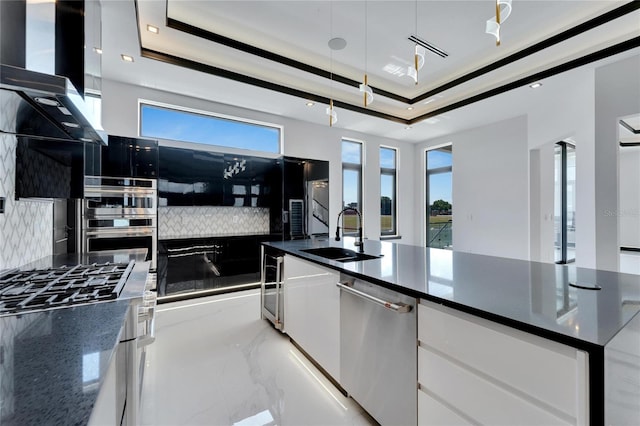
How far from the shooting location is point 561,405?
0.86m

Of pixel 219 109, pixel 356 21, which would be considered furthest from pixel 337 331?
pixel 219 109

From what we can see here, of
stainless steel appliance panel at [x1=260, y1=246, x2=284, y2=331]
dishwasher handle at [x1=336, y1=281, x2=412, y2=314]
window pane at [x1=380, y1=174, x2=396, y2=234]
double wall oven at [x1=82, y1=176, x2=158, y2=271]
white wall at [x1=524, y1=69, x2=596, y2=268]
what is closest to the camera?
dishwasher handle at [x1=336, y1=281, x2=412, y2=314]

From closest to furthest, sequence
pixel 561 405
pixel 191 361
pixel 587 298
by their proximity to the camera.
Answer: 1. pixel 561 405
2. pixel 587 298
3. pixel 191 361

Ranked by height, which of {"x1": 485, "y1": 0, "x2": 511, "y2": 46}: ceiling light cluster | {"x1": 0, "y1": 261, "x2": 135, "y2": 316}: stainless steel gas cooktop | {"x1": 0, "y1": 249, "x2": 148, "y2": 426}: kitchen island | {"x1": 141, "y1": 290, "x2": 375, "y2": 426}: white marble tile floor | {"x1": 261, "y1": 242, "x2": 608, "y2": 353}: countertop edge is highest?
{"x1": 485, "y1": 0, "x2": 511, "y2": 46}: ceiling light cluster

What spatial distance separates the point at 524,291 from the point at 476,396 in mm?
504

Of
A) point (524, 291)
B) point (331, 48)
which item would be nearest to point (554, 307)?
point (524, 291)

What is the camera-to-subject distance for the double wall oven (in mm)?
3135

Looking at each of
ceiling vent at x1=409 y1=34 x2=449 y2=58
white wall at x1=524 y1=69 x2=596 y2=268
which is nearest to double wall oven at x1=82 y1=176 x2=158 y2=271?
ceiling vent at x1=409 y1=34 x2=449 y2=58

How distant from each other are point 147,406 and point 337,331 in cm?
135

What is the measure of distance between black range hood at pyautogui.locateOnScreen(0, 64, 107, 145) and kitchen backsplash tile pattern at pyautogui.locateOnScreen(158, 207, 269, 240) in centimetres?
270

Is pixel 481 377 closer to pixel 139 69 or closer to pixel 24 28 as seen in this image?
pixel 24 28

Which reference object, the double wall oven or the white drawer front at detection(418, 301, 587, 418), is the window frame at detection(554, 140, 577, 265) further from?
the double wall oven

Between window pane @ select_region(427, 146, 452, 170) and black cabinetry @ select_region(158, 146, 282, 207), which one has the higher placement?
window pane @ select_region(427, 146, 452, 170)

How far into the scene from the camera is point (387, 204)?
22.3ft
